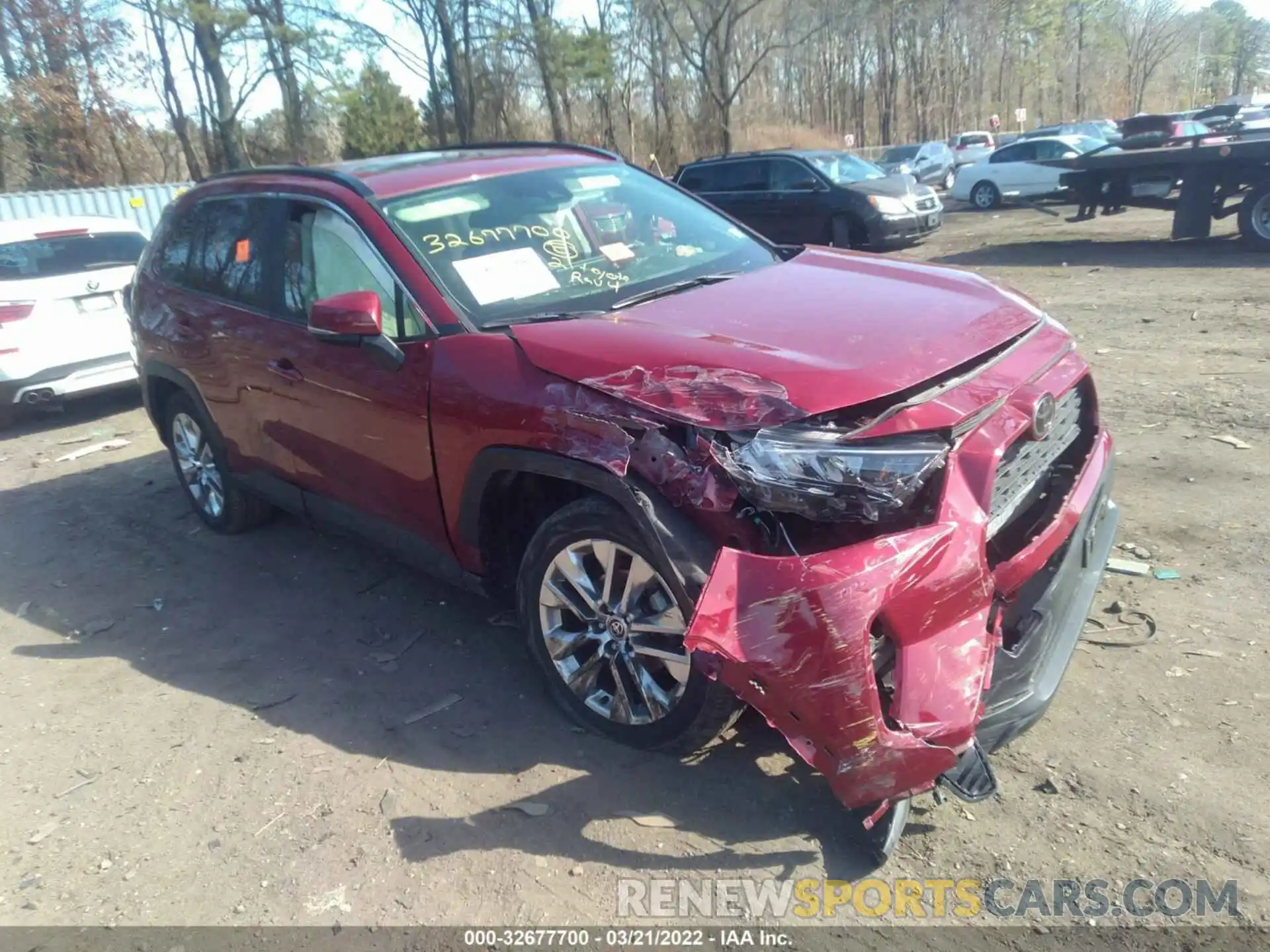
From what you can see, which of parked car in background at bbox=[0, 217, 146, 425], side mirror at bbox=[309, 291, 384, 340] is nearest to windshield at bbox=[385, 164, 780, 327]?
side mirror at bbox=[309, 291, 384, 340]

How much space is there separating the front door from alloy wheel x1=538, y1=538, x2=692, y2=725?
70 centimetres

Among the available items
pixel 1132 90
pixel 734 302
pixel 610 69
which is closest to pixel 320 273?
pixel 734 302

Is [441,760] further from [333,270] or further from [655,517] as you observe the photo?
[333,270]

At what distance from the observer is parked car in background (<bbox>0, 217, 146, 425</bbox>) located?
315 inches

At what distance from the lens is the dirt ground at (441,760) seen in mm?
2830

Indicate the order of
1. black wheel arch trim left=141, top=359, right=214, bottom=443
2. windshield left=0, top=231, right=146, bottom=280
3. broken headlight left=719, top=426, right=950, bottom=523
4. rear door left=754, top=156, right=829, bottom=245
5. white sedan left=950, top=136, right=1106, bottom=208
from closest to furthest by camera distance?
broken headlight left=719, top=426, right=950, bottom=523
black wheel arch trim left=141, top=359, right=214, bottom=443
windshield left=0, top=231, right=146, bottom=280
rear door left=754, top=156, right=829, bottom=245
white sedan left=950, top=136, right=1106, bottom=208

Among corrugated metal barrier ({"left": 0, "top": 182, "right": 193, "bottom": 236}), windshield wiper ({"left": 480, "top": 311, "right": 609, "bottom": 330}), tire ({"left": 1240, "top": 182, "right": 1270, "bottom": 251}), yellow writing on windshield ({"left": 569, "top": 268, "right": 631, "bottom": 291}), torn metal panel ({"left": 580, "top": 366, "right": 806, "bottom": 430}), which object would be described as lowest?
tire ({"left": 1240, "top": 182, "right": 1270, "bottom": 251})

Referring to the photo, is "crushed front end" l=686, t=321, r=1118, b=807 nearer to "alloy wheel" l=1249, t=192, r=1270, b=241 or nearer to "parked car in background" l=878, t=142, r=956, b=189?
"alloy wheel" l=1249, t=192, r=1270, b=241

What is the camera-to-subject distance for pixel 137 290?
5824 millimetres

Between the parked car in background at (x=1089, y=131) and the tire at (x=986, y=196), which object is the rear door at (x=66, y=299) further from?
the parked car in background at (x=1089, y=131)

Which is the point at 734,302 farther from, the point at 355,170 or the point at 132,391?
the point at 132,391

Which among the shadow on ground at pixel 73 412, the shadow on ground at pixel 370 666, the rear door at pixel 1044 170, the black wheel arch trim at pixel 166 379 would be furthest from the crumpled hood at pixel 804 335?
the rear door at pixel 1044 170

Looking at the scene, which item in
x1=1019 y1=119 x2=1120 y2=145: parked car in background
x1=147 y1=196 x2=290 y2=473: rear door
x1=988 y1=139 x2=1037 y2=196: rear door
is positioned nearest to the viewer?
x1=147 y1=196 x2=290 y2=473: rear door

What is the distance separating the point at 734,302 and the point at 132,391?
27.3ft
